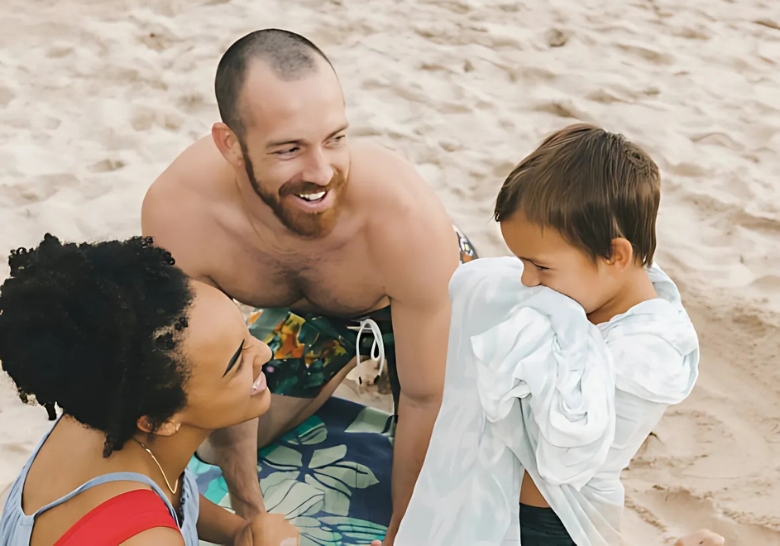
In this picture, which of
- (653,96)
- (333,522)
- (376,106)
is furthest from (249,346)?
(653,96)

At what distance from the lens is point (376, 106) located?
358cm

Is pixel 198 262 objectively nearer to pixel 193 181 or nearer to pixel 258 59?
pixel 193 181

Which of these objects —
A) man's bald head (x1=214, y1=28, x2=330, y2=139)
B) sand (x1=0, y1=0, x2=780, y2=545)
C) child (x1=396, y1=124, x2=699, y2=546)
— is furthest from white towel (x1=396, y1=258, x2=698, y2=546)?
sand (x1=0, y1=0, x2=780, y2=545)

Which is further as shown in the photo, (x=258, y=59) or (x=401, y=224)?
(x=401, y=224)

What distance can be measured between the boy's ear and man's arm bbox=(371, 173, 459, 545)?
1.92 feet

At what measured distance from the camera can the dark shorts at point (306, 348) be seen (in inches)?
82.0

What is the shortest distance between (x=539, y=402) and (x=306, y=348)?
0.98 meters

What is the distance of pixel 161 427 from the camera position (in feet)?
4.43

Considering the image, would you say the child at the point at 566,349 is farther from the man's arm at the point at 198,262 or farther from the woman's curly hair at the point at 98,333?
the man's arm at the point at 198,262

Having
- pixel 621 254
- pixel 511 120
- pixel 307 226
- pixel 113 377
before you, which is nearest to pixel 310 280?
pixel 307 226

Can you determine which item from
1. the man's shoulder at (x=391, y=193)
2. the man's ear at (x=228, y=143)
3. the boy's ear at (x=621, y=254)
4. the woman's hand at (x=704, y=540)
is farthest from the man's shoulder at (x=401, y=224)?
the woman's hand at (x=704, y=540)

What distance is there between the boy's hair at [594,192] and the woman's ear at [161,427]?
2.08 feet

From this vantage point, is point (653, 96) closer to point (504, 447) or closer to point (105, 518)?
point (504, 447)

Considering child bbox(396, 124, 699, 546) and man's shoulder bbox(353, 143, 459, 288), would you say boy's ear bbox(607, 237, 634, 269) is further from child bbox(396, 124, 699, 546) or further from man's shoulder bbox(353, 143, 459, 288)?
man's shoulder bbox(353, 143, 459, 288)
